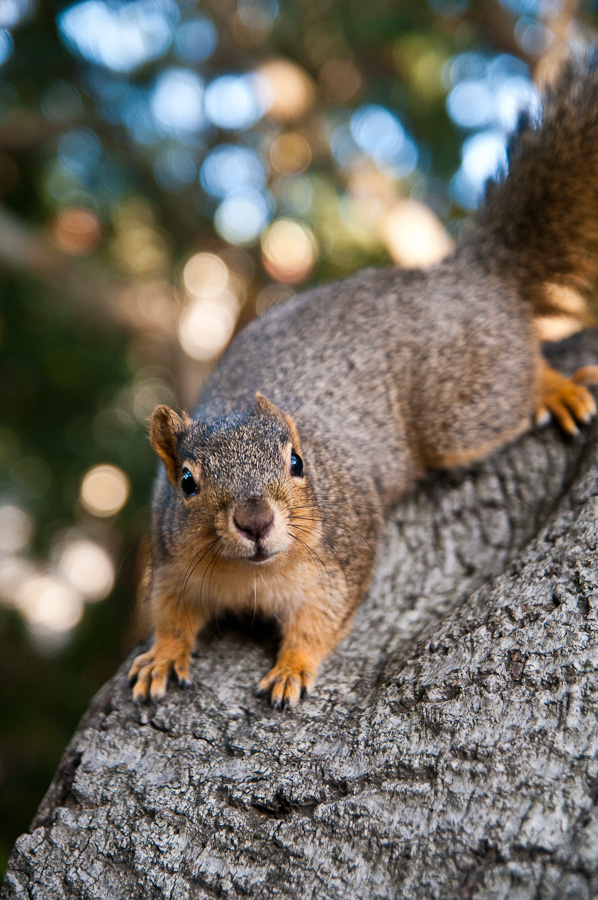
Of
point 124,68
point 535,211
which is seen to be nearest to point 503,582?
point 535,211

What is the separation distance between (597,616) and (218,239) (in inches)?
160

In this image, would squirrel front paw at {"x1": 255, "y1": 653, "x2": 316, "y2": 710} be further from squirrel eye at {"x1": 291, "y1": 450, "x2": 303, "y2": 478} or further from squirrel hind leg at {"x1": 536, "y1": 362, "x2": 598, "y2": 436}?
squirrel hind leg at {"x1": 536, "y1": 362, "x2": 598, "y2": 436}

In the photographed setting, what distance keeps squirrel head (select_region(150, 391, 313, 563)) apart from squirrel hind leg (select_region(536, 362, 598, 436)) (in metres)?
1.07

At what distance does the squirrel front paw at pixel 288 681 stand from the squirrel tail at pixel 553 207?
6.43ft

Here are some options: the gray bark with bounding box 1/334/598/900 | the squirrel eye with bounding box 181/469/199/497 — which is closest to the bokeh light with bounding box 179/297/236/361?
the squirrel eye with bounding box 181/469/199/497

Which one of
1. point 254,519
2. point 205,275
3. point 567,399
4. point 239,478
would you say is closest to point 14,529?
point 205,275

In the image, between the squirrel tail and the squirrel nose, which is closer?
the squirrel nose

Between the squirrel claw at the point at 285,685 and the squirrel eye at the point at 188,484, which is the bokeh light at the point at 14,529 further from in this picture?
the squirrel claw at the point at 285,685

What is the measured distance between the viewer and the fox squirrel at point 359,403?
2.11 metres

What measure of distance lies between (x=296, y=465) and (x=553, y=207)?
174cm

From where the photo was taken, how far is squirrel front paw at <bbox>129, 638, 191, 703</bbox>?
2.02 metres

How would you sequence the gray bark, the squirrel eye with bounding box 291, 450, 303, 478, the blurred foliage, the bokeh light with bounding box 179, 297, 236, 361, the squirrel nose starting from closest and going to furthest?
the gray bark, the squirrel nose, the squirrel eye with bounding box 291, 450, 303, 478, the blurred foliage, the bokeh light with bounding box 179, 297, 236, 361

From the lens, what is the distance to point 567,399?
262 cm

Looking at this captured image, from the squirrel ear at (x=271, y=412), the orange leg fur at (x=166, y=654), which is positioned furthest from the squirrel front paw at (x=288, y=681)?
the squirrel ear at (x=271, y=412)
